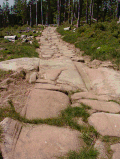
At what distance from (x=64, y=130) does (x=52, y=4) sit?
127ft

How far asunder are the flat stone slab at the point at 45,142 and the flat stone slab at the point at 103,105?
2.48 feet

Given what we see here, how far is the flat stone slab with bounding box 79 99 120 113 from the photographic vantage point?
2457mm

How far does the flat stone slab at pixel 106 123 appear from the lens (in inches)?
75.6

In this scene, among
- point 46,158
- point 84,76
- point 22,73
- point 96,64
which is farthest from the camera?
point 96,64

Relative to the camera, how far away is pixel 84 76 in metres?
4.02

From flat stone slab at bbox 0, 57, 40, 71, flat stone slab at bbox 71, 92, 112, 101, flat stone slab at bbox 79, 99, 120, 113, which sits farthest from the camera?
flat stone slab at bbox 0, 57, 40, 71

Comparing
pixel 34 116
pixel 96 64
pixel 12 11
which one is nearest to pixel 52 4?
pixel 12 11

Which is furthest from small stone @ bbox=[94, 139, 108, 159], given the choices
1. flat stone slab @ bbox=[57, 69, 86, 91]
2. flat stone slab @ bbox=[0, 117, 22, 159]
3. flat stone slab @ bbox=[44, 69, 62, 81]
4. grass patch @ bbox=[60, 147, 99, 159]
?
flat stone slab @ bbox=[44, 69, 62, 81]

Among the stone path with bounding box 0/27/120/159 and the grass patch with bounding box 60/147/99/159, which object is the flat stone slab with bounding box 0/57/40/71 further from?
the grass patch with bounding box 60/147/99/159

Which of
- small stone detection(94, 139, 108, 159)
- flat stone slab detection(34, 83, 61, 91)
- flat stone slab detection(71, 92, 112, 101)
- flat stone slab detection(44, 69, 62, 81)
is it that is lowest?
small stone detection(94, 139, 108, 159)

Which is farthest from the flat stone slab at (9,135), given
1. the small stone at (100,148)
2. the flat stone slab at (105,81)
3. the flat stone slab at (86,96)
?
→ the flat stone slab at (105,81)

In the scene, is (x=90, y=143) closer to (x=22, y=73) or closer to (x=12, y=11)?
(x=22, y=73)

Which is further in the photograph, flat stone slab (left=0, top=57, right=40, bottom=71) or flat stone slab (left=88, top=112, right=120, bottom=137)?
flat stone slab (left=0, top=57, right=40, bottom=71)

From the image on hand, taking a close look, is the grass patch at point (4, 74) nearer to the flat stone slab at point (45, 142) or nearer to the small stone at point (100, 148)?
→ the flat stone slab at point (45, 142)
